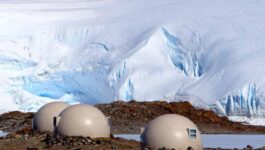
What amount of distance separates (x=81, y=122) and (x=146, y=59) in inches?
894

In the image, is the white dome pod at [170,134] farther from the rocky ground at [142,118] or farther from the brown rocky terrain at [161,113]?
the brown rocky terrain at [161,113]

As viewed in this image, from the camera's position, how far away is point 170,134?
1977 cm

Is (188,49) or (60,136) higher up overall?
(188,49)

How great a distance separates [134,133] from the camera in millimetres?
37812

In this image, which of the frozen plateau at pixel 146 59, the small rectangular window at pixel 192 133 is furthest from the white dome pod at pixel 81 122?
the frozen plateau at pixel 146 59

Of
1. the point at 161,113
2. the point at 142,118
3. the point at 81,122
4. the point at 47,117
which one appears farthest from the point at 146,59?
the point at 81,122

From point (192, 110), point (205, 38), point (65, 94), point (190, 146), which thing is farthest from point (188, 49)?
point (190, 146)

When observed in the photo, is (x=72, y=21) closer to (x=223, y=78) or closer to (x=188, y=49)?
(x=188, y=49)

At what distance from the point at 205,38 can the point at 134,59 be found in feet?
14.9

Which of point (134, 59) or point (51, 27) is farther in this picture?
point (51, 27)

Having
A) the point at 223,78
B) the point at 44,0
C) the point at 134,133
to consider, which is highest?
the point at 44,0

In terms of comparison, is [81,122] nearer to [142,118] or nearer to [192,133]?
[192,133]

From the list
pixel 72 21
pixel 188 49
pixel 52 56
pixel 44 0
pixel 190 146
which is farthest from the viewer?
pixel 44 0

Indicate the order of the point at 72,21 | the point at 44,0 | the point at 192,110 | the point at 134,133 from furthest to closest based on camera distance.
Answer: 1. the point at 44,0
2. the point at 72,21
3. the point at 192,110
4. the point at 134,133
